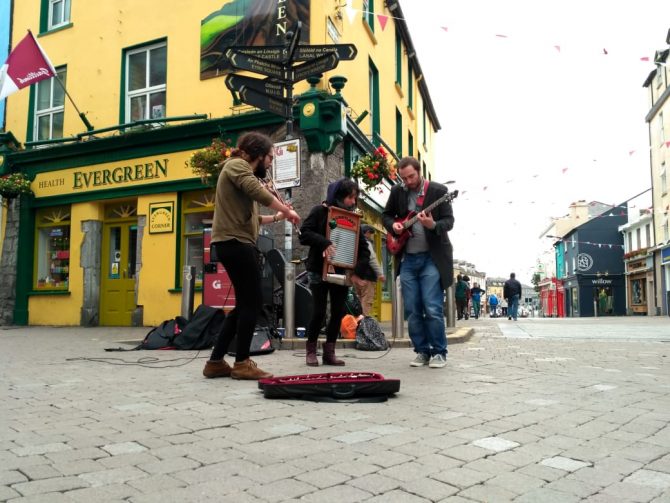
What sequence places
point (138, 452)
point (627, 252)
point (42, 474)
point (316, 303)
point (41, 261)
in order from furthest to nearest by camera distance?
point (627, 252) → point (41, 261) → point (316, 303) → point (138, 452) → point (42, 474)

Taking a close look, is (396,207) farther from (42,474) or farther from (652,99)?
(652,99)

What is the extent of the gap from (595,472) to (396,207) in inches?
142

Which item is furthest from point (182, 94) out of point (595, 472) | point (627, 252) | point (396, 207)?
point (627, 252)

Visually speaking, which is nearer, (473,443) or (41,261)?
(473,443)

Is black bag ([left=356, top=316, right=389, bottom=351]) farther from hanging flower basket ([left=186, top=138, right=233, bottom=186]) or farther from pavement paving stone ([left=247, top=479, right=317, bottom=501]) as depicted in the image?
pavement paving stone ([left=247, top=479, right=317, bottom=501])

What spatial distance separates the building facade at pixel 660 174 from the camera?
3256 cm

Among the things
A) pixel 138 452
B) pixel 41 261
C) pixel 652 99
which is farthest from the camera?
pixel 652 99

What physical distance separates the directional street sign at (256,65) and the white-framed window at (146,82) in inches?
211

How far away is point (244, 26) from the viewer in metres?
11.3

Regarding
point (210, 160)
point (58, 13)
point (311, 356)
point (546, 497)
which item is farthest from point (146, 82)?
point (546, 497)

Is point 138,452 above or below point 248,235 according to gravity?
below

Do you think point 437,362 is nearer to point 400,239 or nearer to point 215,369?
point 400,239

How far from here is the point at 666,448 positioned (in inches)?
102

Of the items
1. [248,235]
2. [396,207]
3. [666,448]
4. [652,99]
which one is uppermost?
[652,99]
